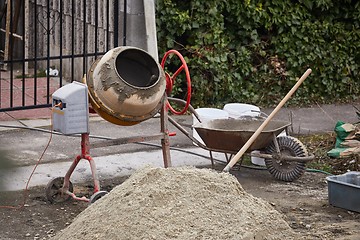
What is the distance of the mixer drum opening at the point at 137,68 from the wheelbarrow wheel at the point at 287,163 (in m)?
1.34

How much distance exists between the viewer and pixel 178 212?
14.2 feet

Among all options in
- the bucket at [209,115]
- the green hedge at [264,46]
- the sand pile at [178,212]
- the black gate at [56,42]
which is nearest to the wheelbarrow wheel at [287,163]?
the bucket at [209,115]

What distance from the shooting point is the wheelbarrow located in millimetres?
6273

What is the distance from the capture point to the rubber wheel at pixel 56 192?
564 centimetres

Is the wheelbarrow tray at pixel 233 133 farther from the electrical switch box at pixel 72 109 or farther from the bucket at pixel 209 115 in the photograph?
the electrical switch box at pixel 72 109

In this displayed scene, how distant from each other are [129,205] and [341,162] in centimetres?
332

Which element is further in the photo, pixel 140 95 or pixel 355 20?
pixel 355 20

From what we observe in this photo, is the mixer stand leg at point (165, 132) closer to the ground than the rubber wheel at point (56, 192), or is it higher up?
higher up

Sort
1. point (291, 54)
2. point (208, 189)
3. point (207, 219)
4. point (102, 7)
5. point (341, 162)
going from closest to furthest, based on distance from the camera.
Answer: point (207, 219) < point (208, 189) < point (341, 162) < point (102, 7) < point (291, 54)

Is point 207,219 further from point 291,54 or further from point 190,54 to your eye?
point 291,54

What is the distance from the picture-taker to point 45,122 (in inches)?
321

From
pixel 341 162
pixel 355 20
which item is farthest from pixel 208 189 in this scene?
pixel 355 20

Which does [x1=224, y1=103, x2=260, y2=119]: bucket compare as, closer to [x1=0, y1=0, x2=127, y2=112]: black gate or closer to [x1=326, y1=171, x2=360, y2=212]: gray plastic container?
[x1=326, y1=171, x2=360, y2=212]: gray plastic container

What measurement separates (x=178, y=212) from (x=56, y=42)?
641 centimetres
